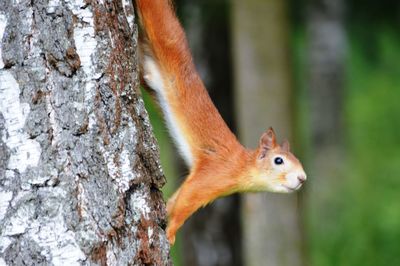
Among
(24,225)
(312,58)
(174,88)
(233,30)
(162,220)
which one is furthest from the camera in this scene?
(312,58)

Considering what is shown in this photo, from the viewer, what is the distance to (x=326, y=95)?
43.5 feet

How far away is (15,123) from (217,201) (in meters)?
5.13

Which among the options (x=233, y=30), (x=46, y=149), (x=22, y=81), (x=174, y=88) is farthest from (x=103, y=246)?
(x=233, y=30)

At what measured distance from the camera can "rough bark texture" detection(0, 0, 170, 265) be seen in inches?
124

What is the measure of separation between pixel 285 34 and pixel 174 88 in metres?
3.78

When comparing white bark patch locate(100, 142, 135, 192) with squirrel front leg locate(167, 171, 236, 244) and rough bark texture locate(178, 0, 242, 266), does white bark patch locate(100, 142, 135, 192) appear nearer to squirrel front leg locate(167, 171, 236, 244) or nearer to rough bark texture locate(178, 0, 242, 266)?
squirrel front leg locate(167, 171, 236, 244)

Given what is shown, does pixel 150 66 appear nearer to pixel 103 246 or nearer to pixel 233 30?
pixel 103 246

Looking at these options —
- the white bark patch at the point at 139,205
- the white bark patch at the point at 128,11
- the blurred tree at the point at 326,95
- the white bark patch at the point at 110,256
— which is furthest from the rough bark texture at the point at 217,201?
the white bark patch at the point at 110,256

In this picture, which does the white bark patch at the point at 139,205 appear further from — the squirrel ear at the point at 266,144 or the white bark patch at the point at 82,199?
the squirrel ear at the point at 266,144

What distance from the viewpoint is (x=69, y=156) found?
3195 mm

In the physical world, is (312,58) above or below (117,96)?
above

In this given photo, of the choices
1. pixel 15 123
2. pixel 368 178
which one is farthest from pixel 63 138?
pixel 368 178

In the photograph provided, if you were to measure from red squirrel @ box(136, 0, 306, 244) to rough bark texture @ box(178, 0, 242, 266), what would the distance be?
12.8 feet

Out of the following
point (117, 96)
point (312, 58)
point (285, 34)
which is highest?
point (312, 58)
